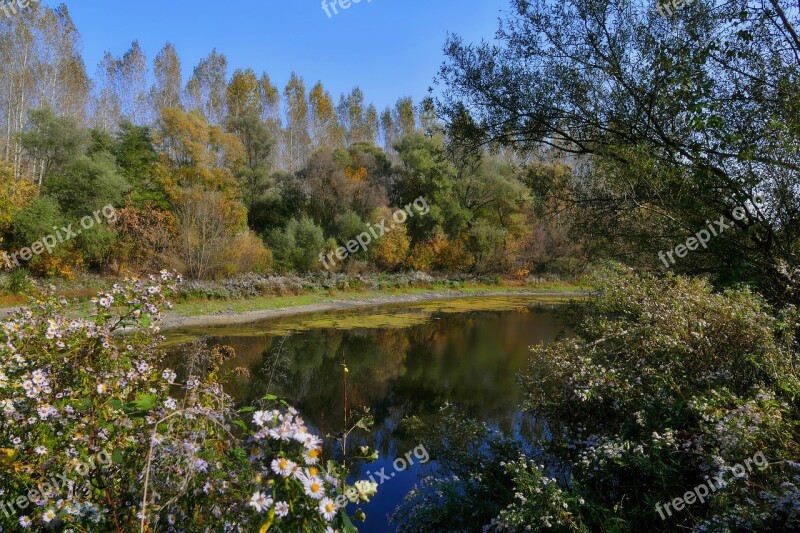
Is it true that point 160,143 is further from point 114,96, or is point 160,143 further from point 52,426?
point 52,426

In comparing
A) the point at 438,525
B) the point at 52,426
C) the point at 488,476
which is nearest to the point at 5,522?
the point at 52,426

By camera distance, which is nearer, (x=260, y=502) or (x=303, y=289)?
(x=260, y=502)

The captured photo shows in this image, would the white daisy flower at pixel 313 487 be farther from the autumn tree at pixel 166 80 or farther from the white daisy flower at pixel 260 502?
the autumn tree at pixel 166 80

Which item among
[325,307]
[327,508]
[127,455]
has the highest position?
[327,508]

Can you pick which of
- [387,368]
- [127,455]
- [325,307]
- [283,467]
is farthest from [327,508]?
[325,307]

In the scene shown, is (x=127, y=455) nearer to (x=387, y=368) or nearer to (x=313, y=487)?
(x=313, y=487)

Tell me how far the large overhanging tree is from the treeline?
3.38 feet

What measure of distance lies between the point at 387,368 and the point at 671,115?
9479 mm

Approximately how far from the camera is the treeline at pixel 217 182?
22.4 meters

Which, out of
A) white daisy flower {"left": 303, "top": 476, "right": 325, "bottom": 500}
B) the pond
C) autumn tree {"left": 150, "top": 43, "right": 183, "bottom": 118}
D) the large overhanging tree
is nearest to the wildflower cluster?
white daisy flower {"left": 303, "top": 476, "right": 325, "bottom": 500}

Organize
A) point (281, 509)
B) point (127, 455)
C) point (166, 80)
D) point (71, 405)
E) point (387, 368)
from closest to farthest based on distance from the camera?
point (281, 509) → point (127, 455) → point (71, 405) → point (387, 368) → point (166, 80)

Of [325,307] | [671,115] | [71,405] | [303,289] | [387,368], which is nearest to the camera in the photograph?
[71,405]

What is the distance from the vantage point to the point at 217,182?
28.6m

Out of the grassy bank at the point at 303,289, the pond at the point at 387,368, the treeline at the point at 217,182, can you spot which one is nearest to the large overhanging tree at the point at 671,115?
the treeline at the point at 217,182
